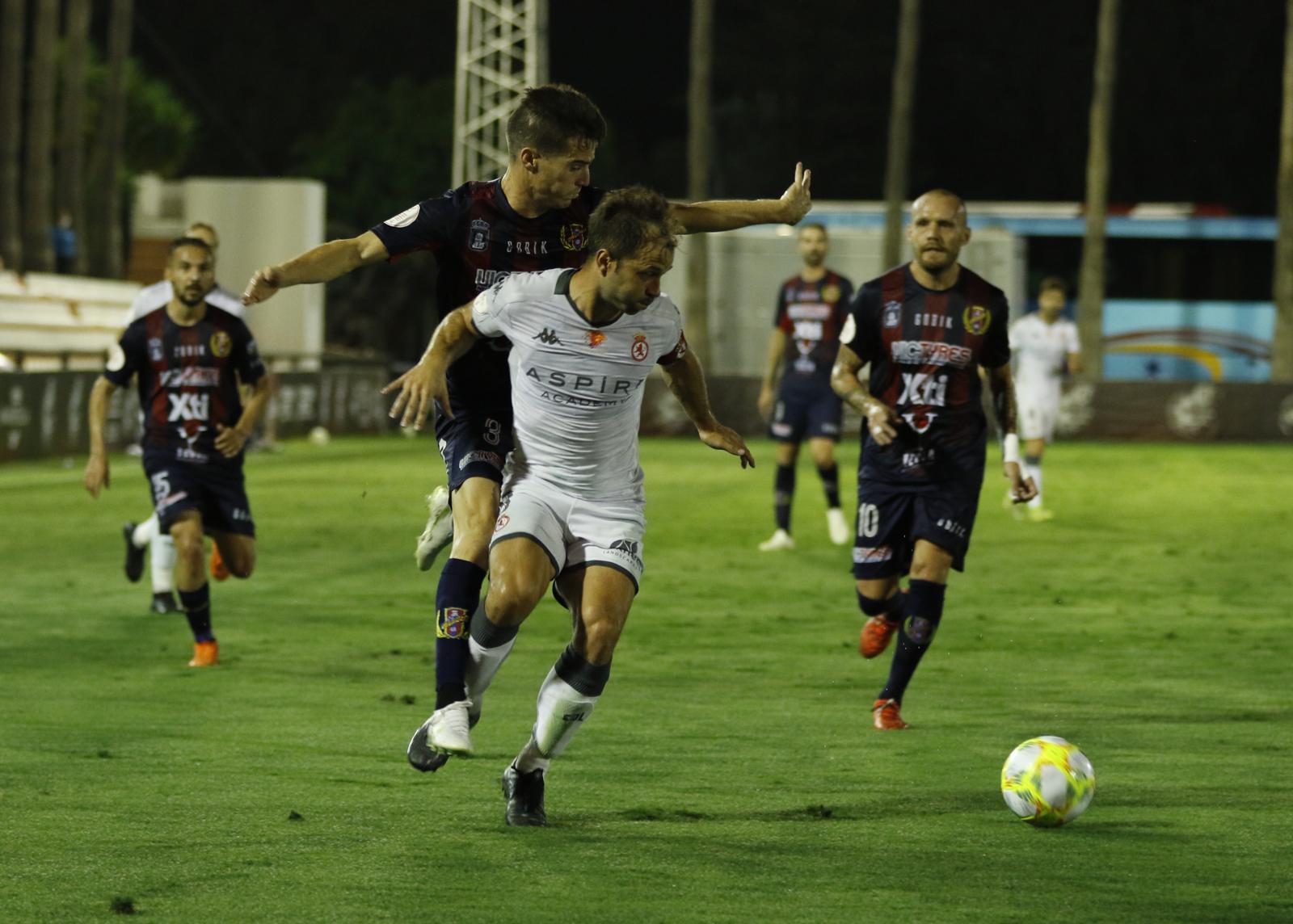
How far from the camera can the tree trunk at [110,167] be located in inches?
1693

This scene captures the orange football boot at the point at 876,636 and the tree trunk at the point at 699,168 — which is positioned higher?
the tree trunk at the point at 699,168

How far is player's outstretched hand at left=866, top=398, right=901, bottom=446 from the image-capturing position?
8.88 metres

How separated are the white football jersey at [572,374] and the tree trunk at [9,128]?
109 feet

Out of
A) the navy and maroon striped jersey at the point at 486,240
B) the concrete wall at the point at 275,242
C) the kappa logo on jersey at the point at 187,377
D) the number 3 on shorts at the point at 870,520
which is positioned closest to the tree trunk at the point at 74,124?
the concrete wall at the point at 275,242

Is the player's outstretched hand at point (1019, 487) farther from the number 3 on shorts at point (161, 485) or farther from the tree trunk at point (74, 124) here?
the tree trunk at point (74, 124)

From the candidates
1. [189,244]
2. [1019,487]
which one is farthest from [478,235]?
[189,244]

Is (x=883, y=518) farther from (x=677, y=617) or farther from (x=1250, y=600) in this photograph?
(x=1250, y=600)

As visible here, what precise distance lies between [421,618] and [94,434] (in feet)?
7.82

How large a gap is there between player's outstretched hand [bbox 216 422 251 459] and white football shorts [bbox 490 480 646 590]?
403cm

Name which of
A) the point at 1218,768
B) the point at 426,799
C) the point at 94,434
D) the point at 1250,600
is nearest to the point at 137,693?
the point at 94,434

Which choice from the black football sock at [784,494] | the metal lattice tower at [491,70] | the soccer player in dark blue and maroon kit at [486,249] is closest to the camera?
the soccer player in dark blue and maroon kit at [486,249]

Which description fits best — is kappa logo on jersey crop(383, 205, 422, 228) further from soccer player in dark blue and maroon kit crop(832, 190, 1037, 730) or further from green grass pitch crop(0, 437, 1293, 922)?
soccer player in dark blue and maroon kit crop(832, 190, 1037, 730)

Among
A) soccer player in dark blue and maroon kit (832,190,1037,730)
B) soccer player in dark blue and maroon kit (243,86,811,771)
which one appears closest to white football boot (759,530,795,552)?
soccer player in dark blue and maroon kit (832,190,1037,730)

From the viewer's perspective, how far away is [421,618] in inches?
503
